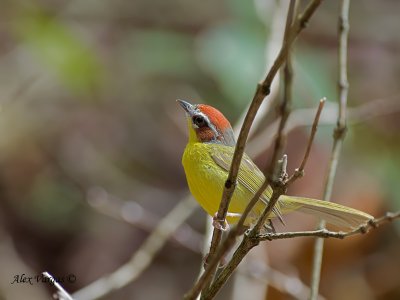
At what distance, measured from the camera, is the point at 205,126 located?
3.81 metres

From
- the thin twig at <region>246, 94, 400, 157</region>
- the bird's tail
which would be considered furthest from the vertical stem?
the thin twig at <region>246, 94, 400, 157</region>

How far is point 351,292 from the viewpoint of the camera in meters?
6.21

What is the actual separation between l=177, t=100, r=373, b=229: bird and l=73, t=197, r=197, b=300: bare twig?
93 centimetres

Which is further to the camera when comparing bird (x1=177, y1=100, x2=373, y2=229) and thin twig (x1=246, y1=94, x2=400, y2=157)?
thin twig (x1=246, y1=94, x2=400, y2=157)

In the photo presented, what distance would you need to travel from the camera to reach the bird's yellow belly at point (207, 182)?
3.36 meters

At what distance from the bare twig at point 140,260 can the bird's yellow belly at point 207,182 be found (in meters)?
0.91

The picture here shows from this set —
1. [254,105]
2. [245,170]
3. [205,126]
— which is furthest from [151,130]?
[254,105]

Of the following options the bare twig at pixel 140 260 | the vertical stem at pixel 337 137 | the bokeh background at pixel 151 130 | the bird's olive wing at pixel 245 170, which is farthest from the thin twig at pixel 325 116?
the vertical stem at pixel 337 137

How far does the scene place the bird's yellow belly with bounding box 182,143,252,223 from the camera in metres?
3.36

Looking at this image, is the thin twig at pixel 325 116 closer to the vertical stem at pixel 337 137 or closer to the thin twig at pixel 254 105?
the vertical stem at pixel 337 137

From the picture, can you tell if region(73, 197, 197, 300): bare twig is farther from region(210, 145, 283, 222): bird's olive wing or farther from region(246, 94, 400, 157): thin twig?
region(210, 145, 283, 222): bird's olive wing

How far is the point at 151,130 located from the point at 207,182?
4.14m

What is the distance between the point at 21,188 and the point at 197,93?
6.85 feet

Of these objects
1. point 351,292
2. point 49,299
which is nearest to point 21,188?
point 49,299
